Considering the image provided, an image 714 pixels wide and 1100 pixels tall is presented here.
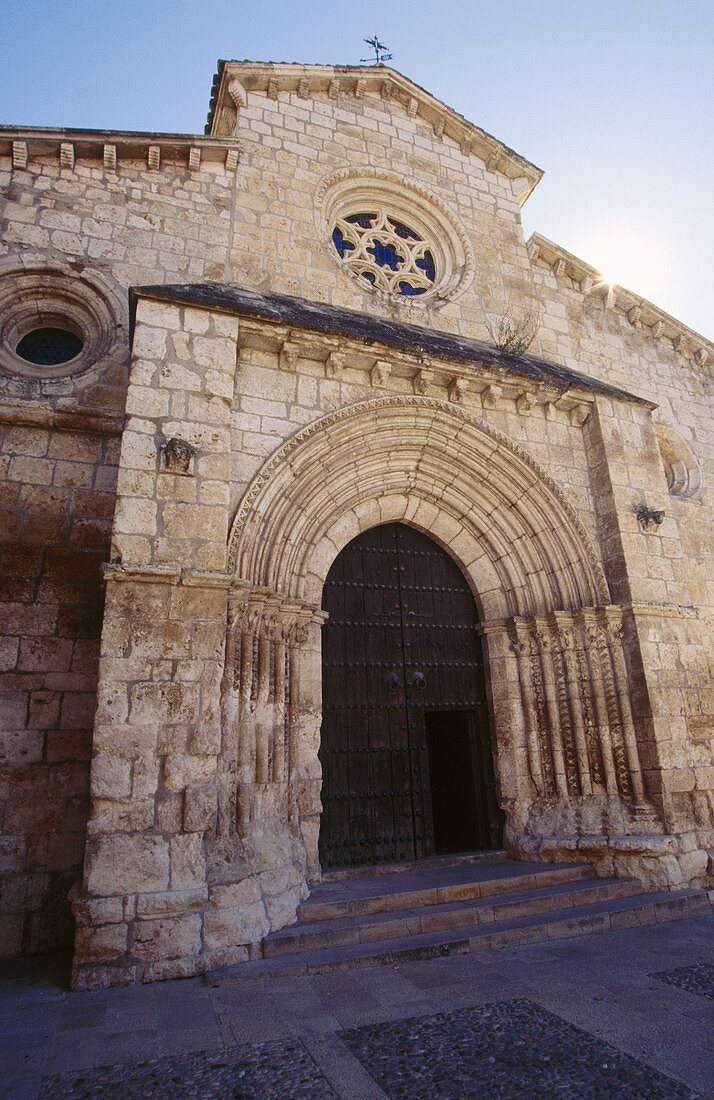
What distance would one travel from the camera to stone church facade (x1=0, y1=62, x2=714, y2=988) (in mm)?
3783

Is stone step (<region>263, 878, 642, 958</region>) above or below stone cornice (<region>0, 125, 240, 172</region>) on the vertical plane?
below

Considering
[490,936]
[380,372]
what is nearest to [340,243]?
[380,372]

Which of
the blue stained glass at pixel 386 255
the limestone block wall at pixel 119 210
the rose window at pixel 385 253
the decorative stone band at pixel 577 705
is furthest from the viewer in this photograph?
the blue stained glass at pixel 386 255

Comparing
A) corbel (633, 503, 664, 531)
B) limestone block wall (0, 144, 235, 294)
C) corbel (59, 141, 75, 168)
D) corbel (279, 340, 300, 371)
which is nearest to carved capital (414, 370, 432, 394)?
corbel (279, 340, 300, 371)

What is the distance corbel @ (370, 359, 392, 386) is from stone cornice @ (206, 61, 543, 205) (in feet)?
12.5

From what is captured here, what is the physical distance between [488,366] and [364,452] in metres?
1.44

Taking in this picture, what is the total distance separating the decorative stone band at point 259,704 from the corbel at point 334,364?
2048mm

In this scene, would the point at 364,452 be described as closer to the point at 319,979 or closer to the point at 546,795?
the point at 546,795

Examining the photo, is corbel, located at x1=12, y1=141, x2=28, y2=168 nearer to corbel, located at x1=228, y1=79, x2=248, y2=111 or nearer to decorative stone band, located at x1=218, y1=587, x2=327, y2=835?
corbel, located at x1=228, y1=79, x2=248, y2=111

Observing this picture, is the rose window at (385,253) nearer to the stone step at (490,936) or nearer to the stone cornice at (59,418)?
the stone cornice at (59,418)

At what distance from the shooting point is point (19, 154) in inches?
217

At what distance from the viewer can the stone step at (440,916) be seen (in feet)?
11.6

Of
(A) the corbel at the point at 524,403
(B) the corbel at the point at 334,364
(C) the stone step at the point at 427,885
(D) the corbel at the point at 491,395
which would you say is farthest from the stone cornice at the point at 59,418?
(C) the stone step at the point at 427,885

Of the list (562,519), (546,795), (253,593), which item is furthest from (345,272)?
(546,795)
